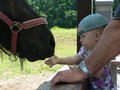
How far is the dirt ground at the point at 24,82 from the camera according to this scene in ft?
12.8

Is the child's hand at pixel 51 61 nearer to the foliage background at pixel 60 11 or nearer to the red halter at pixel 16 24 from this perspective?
the red halter at pixel 16 24

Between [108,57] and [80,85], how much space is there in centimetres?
35

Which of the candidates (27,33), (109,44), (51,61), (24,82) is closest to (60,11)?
(24,82)

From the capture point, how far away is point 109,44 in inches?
37.5

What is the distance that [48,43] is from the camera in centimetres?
169

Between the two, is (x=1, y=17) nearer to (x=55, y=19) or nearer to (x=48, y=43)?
(x=48, y=43)

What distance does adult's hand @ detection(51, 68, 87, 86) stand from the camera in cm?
A: 117

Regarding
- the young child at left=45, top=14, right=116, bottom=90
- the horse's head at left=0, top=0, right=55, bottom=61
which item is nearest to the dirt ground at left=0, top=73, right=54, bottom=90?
the horse's head at left=0, top=0, right=55, bottom=61

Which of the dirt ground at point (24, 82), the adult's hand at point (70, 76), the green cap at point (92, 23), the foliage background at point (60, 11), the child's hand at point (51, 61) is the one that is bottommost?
the foliage background at point (60, 11)

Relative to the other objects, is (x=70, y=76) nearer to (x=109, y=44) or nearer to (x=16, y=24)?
(x=109, y=44)

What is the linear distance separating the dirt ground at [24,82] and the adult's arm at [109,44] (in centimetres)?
281

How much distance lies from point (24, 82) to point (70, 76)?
313 cm

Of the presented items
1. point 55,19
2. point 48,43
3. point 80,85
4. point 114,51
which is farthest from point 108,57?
point 55,19

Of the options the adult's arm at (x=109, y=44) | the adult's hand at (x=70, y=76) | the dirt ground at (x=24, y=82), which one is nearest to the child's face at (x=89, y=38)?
the adult's hand at (x=70, y=76)
